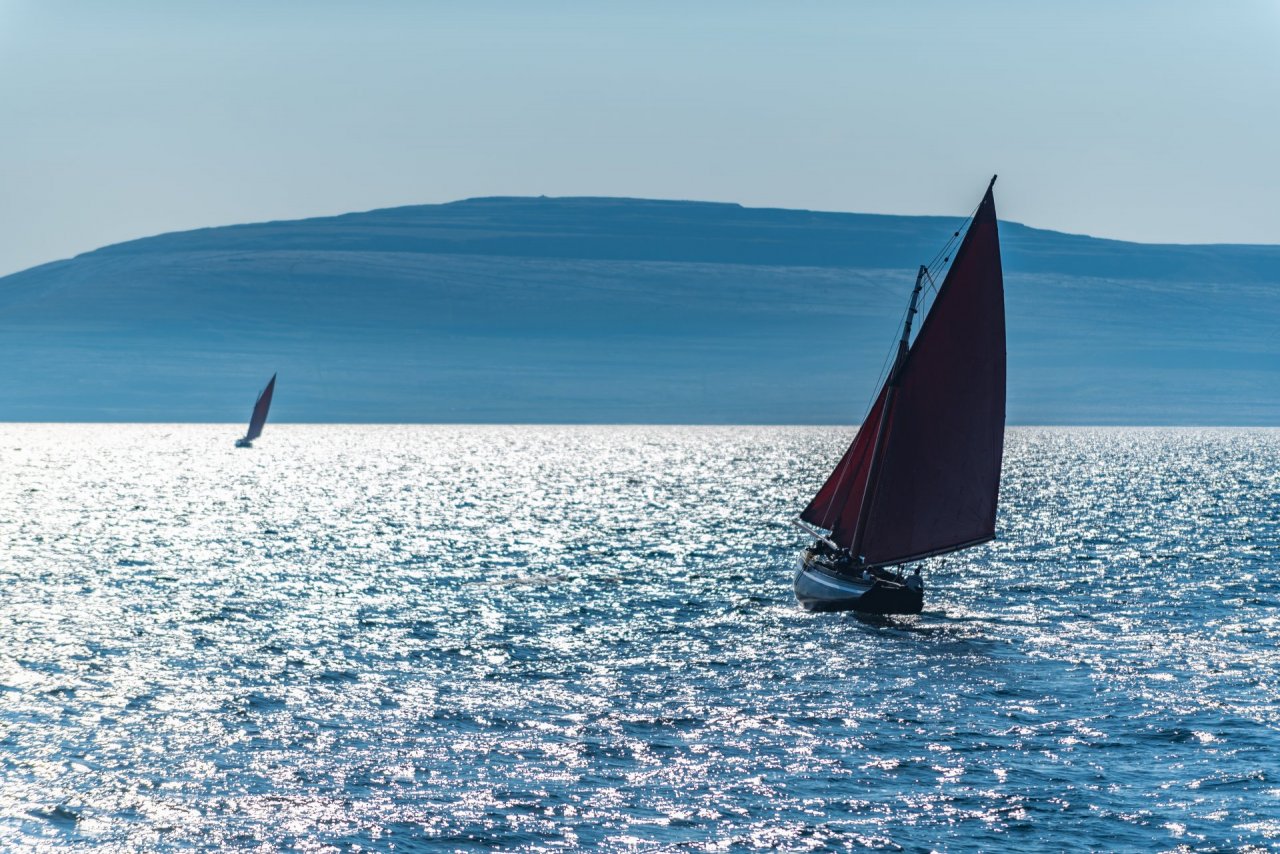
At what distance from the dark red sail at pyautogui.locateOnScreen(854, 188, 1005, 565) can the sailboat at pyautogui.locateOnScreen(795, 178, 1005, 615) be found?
0.03m

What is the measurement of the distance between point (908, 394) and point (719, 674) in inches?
580

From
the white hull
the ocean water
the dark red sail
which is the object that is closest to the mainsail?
the dark red sail

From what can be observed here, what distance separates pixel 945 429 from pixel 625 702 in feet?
62.5

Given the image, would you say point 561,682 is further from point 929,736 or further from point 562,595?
point 562,595

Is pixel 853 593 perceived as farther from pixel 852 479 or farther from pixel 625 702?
pixel 625 702

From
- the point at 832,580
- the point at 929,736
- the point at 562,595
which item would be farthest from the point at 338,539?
the point at 929,736

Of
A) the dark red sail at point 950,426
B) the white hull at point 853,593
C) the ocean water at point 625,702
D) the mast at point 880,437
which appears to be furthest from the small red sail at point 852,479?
the ocean water at point 625,702

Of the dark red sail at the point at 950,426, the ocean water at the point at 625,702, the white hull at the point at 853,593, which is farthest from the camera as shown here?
Result: the white hull at the point at 853,593

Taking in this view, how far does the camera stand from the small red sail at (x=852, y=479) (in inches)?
2378

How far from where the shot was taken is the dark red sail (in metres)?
53.7

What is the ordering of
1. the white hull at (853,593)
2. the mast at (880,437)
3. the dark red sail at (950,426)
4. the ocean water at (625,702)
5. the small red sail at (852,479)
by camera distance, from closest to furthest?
1. the ocean water at (625,702)
2. the dark red sail at (950,426)
3. the white hull at (853,593)
4. the mast at (880,437)
5. the small red sail at (852,479)

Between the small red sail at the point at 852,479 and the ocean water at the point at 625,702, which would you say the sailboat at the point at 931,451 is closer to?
the small red sail at the point at 852,479

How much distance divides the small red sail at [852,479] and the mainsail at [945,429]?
8 centimetres

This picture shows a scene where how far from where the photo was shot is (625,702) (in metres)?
41.9
